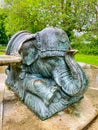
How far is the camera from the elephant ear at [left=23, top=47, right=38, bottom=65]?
9.04ft

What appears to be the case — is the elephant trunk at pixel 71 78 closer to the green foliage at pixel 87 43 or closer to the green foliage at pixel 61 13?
the green foliage at pixel 87 43

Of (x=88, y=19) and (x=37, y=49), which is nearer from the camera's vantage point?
(x=37, y=49)

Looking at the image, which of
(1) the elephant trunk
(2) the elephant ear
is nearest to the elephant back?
(2) the elephant ear

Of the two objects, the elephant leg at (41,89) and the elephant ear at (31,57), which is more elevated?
the elephant ear at (31,57)

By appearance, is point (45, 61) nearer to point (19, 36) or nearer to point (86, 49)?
point (19, 36)

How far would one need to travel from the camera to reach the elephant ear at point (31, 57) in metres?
2.76

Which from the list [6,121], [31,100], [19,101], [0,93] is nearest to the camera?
[6,121]

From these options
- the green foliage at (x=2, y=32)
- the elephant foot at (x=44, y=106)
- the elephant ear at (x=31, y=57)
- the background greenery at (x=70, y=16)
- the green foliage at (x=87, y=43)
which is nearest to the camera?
the elephant foot at (x=44, y=106)

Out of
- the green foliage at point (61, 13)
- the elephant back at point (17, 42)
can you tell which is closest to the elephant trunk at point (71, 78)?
the elephant back at point (17, 42)

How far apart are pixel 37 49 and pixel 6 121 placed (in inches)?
31.0

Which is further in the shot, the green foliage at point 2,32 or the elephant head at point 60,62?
the green foliage at point 2,32

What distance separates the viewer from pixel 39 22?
530 inches

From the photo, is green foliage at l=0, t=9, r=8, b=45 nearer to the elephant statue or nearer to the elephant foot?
the elephant statue

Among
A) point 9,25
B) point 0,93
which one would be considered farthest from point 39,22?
point 0,93
